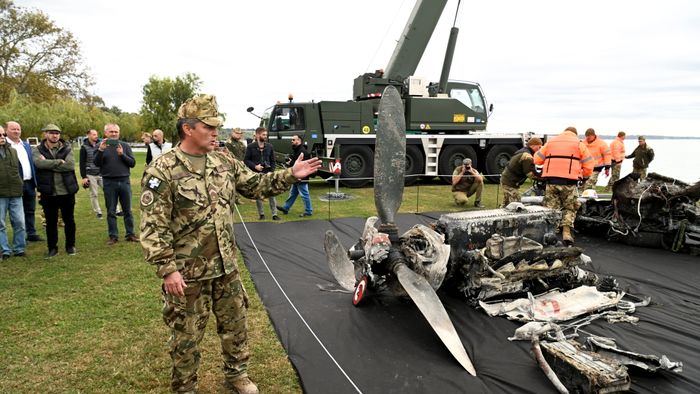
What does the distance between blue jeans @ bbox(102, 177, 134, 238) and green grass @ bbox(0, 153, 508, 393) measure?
1.29 ft

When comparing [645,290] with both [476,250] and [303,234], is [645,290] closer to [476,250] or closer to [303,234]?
[476,250]

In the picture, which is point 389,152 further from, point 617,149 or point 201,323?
point 617,149

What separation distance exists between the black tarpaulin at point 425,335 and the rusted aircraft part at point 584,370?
16 centimetres

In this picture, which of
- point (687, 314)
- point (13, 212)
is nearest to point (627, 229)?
point (687, 314)

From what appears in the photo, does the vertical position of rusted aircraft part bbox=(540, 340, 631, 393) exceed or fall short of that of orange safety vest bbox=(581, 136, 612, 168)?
it falls short

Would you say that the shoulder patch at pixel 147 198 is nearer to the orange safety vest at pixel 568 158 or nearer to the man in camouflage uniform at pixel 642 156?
the orange safety vest at pixel 568 158

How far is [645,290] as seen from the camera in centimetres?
453

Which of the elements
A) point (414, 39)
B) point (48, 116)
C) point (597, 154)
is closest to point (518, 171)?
point (597, 154)

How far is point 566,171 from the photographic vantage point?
600 centimetres

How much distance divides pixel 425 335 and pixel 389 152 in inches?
64.7

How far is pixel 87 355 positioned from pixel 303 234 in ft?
12.7

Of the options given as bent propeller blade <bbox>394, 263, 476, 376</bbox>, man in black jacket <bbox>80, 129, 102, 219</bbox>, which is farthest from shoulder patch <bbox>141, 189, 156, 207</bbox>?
man in black jacket <bbox>80, 129, 102, 219</bbox>

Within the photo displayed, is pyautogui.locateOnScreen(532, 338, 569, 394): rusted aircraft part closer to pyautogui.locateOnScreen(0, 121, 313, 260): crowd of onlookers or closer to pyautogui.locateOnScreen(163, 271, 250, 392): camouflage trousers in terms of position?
pyautogui.locateOnScreen(163, 271, 250, 392): camouflage trousers

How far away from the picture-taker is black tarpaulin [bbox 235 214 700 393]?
286cm
